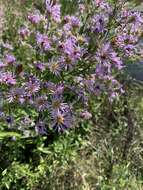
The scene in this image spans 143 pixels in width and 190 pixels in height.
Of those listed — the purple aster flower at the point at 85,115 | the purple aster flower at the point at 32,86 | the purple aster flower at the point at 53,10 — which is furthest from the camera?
the purple aster flower at the point at 85,115

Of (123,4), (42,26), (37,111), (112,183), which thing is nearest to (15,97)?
(37,111)

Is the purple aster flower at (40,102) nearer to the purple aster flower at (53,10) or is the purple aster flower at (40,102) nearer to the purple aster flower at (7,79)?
the purple aster flower at (7,79)

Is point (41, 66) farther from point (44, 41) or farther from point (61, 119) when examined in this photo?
point (61, 119)

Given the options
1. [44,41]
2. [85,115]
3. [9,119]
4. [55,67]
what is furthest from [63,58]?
[85,115]

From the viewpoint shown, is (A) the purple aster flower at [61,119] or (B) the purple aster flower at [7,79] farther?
(A) the purple aster flower at [61,119]

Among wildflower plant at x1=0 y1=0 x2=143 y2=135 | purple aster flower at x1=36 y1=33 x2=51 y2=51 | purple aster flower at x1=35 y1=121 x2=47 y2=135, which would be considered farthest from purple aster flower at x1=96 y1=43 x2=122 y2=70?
purple aster flower at x1=35 y1=121 x2=47 y2=135

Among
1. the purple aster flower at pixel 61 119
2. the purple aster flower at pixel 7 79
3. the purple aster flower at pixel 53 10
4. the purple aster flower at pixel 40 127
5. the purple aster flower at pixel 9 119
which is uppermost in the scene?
the purple aster flower at pixel 53 10

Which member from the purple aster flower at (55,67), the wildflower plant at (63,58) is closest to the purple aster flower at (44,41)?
the wildflower plant at (63,58)

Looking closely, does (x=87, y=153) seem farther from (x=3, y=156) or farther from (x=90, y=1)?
(x=90, y=1)
